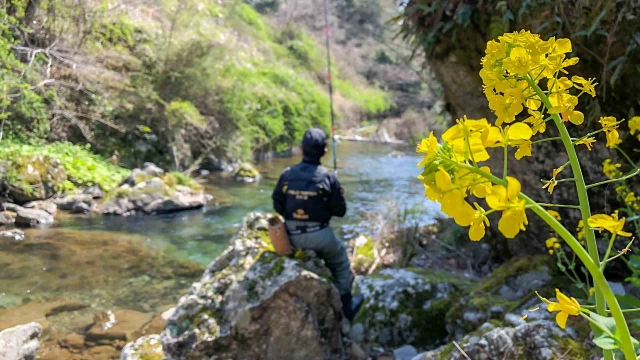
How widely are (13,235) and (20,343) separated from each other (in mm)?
3931

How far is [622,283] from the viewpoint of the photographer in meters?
3.48

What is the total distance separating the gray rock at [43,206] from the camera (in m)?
8.29

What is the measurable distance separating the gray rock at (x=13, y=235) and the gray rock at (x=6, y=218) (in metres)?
0.43

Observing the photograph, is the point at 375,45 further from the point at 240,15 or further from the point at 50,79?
the point at 50,79

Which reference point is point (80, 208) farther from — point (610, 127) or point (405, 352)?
point (610, 127)

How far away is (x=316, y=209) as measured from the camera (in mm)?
4035

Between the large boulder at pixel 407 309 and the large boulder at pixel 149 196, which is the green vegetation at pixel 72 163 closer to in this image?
the large boulder at pixel 149 196

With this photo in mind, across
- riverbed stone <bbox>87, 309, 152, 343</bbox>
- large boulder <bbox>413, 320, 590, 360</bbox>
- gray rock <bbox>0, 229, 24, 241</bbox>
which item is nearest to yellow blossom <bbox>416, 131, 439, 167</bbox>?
large boulder <bbox>413, 320, 590, 360</bbox>

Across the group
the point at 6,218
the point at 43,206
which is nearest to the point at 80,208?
the point at 43,206

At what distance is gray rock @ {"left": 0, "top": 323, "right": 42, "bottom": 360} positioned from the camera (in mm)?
3583

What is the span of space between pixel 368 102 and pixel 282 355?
26733 mm

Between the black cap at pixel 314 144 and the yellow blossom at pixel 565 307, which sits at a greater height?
the yellow blossom at pixel 565 307

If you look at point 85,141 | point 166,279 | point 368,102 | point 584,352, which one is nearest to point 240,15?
point 368,102

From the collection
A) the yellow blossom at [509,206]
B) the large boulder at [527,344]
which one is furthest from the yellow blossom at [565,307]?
the large boulder at [527,344]
